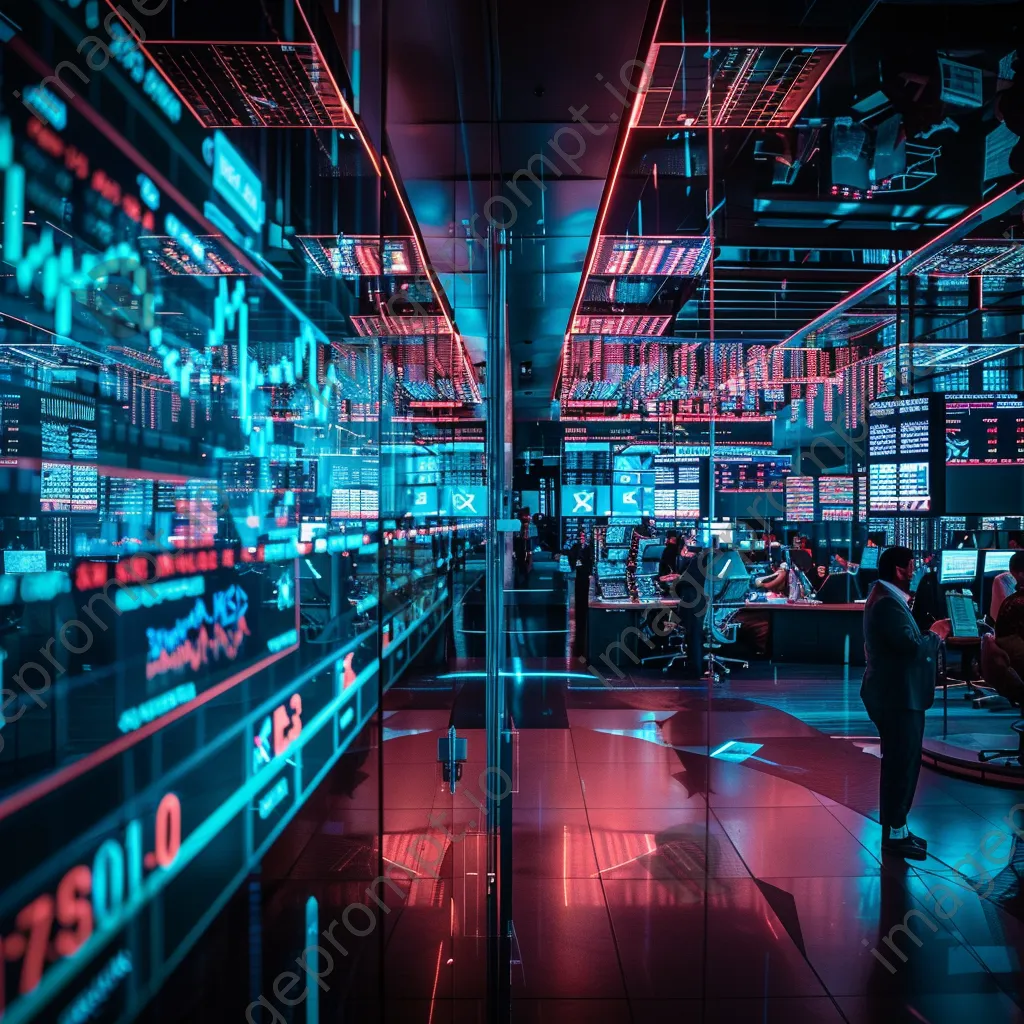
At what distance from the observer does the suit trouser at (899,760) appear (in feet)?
12.4

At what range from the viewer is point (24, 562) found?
138 inches

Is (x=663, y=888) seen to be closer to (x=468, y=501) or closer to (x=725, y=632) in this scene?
(x=468, y=501)

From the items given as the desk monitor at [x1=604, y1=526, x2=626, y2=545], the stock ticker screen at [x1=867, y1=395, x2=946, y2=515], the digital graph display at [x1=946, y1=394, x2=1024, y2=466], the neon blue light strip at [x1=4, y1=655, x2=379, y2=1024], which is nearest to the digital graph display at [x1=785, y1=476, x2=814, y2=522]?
the desk monitor at [x1=604, y1=526, x2=626, y2=545]

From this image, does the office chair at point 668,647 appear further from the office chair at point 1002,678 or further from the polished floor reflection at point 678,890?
the office chair at point 1002,678

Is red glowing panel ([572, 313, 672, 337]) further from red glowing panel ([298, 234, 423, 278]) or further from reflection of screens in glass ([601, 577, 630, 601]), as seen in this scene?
reflection of screens in glass ([601, 577, 630, 601])

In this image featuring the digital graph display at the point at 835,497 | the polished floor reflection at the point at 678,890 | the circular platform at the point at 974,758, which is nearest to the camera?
the polished floor reflection at the point at 678,890

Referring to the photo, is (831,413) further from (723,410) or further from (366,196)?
(366,196)

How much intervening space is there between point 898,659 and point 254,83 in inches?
153

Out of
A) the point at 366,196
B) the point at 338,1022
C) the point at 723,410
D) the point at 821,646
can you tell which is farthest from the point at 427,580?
the point at 723,410

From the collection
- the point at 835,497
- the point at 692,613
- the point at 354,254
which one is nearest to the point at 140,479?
the point at 354,254

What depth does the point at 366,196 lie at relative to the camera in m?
6.37

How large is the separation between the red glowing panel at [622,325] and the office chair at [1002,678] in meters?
4.43

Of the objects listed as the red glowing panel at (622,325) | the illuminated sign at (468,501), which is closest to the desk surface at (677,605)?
the red glowing panel at (622,325)

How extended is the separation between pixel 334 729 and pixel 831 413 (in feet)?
40.7
